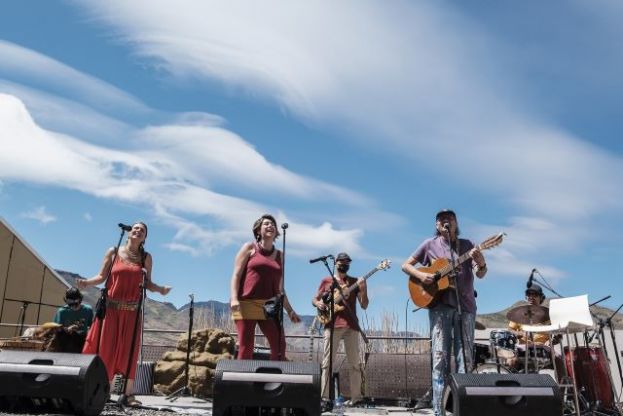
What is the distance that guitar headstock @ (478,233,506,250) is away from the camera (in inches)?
217

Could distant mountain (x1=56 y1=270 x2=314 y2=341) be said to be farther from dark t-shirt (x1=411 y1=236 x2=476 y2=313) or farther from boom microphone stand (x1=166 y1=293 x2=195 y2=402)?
dark t-shirt (x1=411 y1=236 x2=476 y2=313)

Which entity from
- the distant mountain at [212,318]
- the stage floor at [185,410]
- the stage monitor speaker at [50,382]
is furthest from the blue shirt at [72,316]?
the stage monitor speaker at [50,382]

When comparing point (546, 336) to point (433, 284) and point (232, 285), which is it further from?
point (232, 285)

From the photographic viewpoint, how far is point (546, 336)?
788cm

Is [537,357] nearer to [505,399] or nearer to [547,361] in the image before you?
[547,361]

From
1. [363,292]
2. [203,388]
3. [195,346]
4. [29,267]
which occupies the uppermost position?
[29,267]

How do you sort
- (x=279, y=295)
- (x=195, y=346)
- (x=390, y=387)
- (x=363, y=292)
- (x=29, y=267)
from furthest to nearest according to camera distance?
1. (x=29, y=267)
2. (x=195, y=346)
3. (x=390, y=387)
4. (x=363, y=292)
5. (x=279, y=295)

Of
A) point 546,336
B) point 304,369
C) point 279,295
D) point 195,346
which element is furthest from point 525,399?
point 195,346

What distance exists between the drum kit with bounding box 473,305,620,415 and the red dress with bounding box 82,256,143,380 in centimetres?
383

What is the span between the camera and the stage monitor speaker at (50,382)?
391 cm

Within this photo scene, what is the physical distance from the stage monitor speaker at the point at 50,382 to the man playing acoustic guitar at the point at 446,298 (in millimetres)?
2739

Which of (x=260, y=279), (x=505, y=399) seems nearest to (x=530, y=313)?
(x=260, y=279)

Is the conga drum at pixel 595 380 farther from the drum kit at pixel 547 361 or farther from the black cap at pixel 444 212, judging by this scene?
the black cap at pixel 444 212

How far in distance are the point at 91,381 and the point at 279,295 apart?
1.62 metres
